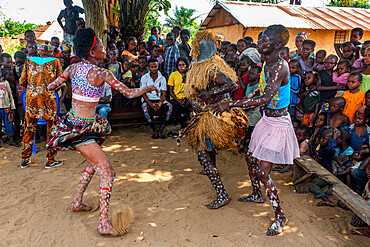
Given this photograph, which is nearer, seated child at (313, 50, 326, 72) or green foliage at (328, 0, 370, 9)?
seated child at (313, 50, 326, 72)

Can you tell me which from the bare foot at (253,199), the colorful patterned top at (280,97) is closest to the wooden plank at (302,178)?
the bare foot at (253,199)

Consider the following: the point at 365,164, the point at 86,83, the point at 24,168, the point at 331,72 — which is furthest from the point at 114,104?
the point at 365,164

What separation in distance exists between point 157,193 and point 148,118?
2.59 m

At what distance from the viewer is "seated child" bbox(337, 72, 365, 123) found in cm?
409

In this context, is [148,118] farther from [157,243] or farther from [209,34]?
[157,243]

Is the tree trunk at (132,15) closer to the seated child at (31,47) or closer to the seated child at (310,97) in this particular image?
the seated child at (31,47)

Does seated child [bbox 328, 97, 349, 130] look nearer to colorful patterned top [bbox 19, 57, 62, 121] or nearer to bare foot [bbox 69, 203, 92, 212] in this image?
bare foot [bbox 69, 203, 92, 212]

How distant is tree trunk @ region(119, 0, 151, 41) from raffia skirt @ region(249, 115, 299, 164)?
20.6 feet

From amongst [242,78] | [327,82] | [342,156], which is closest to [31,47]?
[242,78]

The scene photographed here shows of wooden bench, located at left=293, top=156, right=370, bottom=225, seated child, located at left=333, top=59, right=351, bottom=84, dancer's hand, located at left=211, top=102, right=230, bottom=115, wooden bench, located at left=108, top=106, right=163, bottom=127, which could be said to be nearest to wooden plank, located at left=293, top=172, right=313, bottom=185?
wooden bench, located at left=293, top=156, right=370, bottom=225

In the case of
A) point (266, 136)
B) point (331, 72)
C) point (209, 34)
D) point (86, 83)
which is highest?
point (209, 34)

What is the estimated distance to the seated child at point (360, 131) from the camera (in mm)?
3617

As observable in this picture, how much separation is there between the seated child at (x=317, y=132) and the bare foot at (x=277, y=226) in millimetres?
1771

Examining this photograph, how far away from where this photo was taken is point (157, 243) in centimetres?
267
